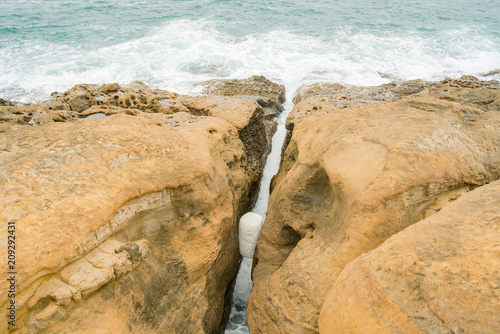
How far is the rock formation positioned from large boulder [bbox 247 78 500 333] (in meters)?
0.68


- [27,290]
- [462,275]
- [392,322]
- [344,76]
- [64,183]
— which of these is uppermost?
[462,275]

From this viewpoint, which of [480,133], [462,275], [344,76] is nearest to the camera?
[462,275]

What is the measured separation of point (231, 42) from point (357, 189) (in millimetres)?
12661

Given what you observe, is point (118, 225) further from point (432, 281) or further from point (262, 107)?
point (262, 107)

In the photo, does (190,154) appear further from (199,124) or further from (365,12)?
(365,12)

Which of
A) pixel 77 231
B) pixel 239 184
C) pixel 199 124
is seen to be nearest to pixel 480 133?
pixel 239 184

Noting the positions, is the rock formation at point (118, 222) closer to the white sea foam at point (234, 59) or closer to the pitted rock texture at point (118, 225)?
the pitted rock texture at point (118, 225)

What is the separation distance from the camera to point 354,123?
3705 millimetres

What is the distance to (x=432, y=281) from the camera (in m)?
1.80

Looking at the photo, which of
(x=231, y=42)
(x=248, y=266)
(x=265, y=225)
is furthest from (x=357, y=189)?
(x=231, y=42)

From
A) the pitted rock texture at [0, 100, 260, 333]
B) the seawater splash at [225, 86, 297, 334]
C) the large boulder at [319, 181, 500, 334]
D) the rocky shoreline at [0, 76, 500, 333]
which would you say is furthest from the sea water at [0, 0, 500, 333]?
the large boulder at [319, 181, 500, 334]

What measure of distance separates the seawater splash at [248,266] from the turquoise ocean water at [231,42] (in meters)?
3.54

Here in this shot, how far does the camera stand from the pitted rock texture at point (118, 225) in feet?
7.16

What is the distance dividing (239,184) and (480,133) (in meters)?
2.82
